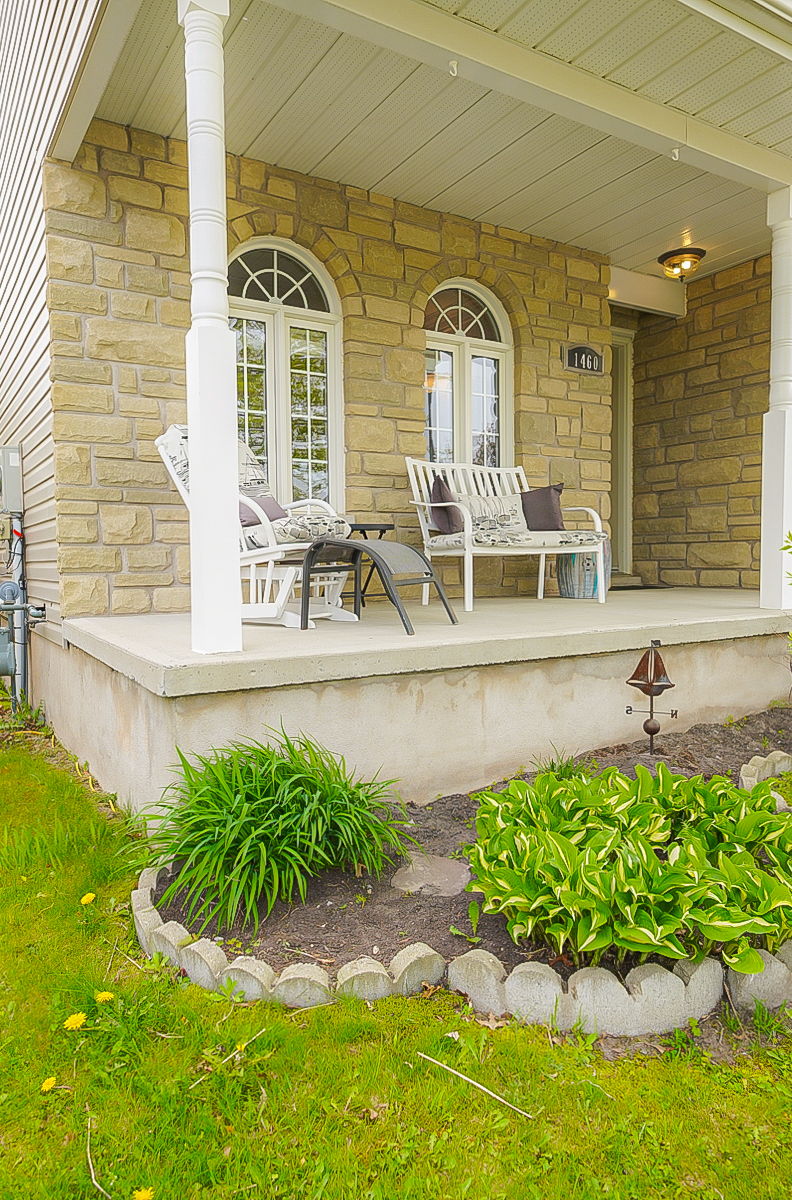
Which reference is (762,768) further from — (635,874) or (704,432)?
(704,432)

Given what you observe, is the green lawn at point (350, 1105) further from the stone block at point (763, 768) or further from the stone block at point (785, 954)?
the stone block at point (763, 768)

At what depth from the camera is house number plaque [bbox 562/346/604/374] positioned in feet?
19.2

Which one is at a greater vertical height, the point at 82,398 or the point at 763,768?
the point at 82,398

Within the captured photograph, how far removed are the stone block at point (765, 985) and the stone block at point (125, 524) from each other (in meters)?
3.25

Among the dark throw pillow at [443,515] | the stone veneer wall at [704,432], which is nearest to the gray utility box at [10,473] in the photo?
the dark throw pillow at [443,515]

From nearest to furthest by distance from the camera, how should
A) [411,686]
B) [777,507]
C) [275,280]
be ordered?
[411,686], [777,507], [275,280]

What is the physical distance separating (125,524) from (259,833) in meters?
2.42

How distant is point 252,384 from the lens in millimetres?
4750

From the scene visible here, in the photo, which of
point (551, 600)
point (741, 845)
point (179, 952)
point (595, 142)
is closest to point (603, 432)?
point (551, 600)

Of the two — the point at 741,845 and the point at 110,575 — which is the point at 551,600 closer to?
the point at 110,575

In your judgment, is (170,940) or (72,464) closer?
(170,940)

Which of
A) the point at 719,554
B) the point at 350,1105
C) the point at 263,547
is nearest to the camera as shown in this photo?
the point at 350,1105

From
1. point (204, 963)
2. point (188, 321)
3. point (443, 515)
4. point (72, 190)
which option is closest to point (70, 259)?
point (72, 190)

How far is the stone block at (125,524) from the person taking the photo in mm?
3912
